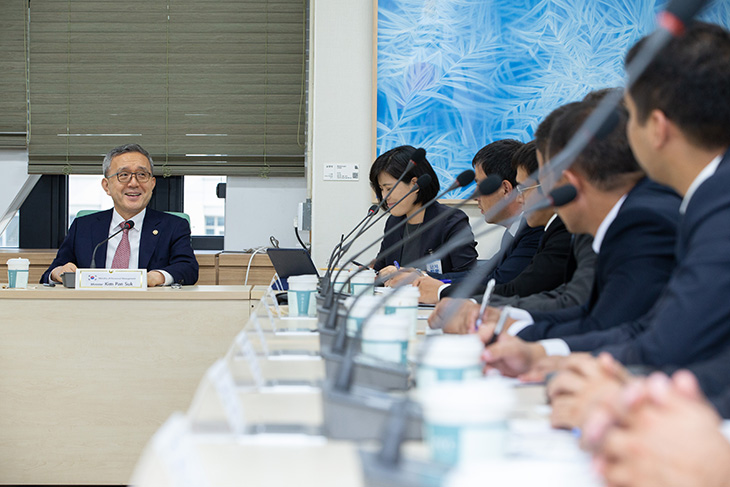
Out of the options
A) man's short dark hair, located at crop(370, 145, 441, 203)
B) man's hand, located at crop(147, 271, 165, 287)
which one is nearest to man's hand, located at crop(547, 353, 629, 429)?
man's hand, located at crop(147, 271, 165, 287)

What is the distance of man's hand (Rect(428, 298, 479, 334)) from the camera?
4.58ft

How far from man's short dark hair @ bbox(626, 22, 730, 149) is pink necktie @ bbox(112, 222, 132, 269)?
245cm

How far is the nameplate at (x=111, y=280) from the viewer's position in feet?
7.68

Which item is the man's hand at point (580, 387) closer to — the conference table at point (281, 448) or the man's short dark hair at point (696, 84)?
the conference table at point (281, 448)

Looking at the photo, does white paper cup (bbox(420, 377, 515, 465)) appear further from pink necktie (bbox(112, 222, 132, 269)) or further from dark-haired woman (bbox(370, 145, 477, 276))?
pink necktie (bbox(112, 222, 132, 269))

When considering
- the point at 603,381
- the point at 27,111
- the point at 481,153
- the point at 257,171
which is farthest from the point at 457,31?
the point at 603,381

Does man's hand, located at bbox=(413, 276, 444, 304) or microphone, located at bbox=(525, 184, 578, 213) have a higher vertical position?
microphone, located at bbox=(525, 184, 578, 213)

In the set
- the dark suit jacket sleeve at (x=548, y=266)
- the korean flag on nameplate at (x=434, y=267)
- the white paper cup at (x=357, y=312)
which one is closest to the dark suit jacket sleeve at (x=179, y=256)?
the korean flag on nameplate at (x=434, y=267)

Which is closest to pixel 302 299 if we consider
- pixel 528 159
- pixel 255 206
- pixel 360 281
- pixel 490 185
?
pixel 360 281

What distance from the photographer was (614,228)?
1316 millimetres

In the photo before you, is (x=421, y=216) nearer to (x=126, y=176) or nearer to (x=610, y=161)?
(x=126, y=176)

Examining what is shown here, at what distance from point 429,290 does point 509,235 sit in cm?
87

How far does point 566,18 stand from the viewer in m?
3.45

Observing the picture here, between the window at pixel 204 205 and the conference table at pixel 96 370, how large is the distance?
217cm
